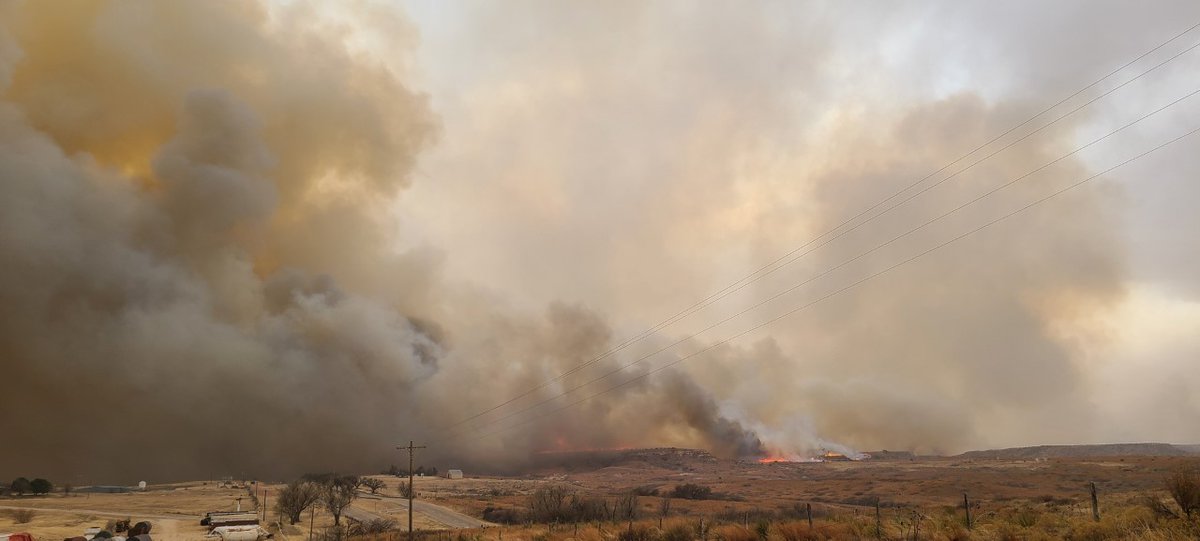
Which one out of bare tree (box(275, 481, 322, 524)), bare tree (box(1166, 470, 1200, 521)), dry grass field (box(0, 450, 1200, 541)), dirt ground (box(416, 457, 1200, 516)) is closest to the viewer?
bare tree (box(1166, 470, 1200, 521))

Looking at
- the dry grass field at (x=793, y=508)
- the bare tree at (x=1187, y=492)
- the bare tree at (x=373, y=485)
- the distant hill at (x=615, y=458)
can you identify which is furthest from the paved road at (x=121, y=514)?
the distant hill at (x=615, y=458)

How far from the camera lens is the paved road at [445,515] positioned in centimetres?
5932

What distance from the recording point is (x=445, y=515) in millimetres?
67000

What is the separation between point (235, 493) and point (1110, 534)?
337 ft

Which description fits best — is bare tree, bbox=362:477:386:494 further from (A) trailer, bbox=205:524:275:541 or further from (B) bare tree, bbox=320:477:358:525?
(A) trailer, bbox=205:524:275:541

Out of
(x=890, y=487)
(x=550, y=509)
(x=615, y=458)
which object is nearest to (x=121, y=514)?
(x=550, y=509)

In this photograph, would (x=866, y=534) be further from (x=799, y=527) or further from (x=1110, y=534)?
(x=1110, y=534)

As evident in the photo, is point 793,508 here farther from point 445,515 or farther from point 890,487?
point 445,515

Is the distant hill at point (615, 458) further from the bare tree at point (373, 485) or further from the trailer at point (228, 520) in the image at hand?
the trailer at point (228, 520)

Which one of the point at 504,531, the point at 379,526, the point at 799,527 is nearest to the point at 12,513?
the point at 379,526

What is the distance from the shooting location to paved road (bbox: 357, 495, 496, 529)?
195 ft

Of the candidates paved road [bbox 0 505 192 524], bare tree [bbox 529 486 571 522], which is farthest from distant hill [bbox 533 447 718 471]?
paved road [bbox 0 505 192 524]

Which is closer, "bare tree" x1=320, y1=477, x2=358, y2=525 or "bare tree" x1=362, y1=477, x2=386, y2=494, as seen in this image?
"bare tree" x1=320, y1=477, x2=358, y2=525

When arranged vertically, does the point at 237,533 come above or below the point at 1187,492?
below
